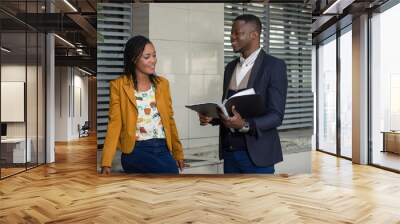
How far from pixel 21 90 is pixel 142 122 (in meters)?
3.68

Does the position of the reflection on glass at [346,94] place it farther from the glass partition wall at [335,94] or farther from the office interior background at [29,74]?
the office interior background at [29,74]

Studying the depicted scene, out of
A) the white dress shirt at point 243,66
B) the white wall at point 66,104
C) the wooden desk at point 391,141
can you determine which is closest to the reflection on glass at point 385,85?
the wooden desk at point 391,141

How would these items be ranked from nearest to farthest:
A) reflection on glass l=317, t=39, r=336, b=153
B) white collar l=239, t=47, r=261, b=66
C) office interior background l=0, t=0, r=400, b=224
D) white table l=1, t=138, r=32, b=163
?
office interior background l=0, t=0, r=400, b=224 < white collar l=239, t=47, r=261, b=66 < white table l=1, t=138, r=32, b=163 < reflection on glass l=317, t=39, r=336, b=153

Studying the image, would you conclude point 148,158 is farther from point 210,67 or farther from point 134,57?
point 210,67

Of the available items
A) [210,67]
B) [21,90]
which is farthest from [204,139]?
[21,90]

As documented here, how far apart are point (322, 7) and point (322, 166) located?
2.87 meters

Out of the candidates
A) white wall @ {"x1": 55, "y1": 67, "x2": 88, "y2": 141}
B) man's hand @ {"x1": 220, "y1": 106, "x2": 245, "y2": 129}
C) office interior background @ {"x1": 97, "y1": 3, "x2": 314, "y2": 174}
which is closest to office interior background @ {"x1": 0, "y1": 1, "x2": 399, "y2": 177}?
office interior background @ {"x1": 97, "y1": 3, "x2": 314, "y2": 174}

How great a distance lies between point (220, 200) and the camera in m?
4.44

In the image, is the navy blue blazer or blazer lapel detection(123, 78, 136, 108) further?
blazer lapel detection(123, 78, 136, 108)

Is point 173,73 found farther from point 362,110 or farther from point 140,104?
point 362,110

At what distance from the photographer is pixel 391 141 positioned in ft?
24.1

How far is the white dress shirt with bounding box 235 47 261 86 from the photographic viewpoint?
449cm

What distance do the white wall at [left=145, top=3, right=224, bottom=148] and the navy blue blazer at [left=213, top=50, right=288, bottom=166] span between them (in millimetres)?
1392

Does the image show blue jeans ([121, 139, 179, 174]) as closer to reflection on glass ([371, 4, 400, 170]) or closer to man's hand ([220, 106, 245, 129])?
man's hand ([220, 106, 245, 129])
